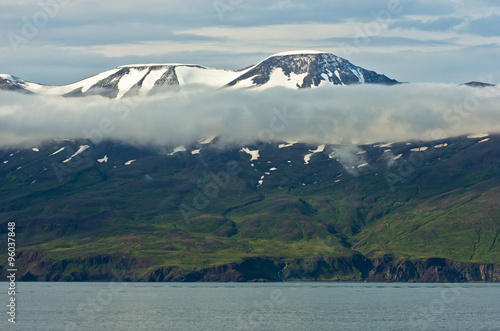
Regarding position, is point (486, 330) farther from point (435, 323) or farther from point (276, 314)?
point (276, 314)

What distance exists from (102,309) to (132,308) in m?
7.39

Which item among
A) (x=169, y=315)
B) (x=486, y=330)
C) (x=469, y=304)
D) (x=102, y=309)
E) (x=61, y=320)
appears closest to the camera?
(x=486, y=330)

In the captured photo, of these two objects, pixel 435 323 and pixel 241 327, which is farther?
pixel 435 323

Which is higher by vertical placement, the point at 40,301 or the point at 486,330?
the point at 486,330

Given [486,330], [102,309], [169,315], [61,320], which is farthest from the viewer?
[102,309]

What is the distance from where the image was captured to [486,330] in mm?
129375

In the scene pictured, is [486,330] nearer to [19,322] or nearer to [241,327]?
[241,327]

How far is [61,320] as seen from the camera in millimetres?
141375

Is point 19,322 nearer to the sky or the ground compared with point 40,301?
nearer to the sky

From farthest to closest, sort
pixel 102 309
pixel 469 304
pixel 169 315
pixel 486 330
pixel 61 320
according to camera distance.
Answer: pixel 469 304, pixel 102 309, pixel 169 315, pixel 61 320, pixel 486 330

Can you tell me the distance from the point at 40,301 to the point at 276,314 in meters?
75.4

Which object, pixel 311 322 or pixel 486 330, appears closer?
pixel 486 330

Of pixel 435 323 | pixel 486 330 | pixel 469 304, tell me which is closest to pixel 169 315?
pixel 435 323

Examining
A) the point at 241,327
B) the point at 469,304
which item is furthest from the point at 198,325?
the point at 469,304
